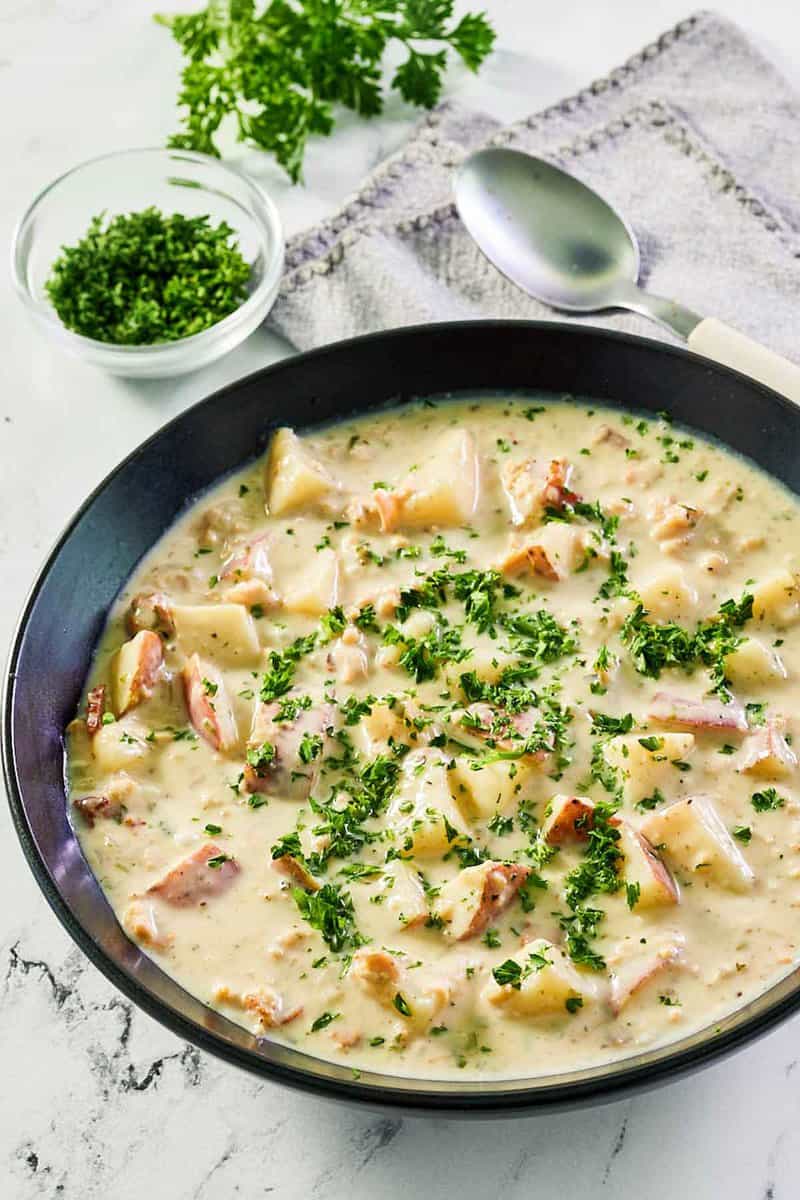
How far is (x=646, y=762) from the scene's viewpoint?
140 inches

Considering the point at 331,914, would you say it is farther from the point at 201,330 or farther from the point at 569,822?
the point at 201,330

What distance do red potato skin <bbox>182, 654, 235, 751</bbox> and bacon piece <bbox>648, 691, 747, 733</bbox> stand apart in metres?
1.07

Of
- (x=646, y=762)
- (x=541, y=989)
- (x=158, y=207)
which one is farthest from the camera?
(x=158, y=207)

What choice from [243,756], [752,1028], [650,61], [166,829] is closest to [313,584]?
[243,756]

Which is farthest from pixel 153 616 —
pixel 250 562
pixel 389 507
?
pixel 389 507

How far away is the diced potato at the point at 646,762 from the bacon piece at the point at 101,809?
1.20 meters

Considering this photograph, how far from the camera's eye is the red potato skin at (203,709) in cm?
374

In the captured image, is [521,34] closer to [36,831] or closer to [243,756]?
[243,756]

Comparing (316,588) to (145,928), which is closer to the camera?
(145,928)

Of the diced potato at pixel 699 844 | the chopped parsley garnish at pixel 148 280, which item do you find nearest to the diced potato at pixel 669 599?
the diced potato at pixel 699 844

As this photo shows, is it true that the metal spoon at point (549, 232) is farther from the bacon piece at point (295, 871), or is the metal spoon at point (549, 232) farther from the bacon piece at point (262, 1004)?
the bacon piece at point (262, 1004)

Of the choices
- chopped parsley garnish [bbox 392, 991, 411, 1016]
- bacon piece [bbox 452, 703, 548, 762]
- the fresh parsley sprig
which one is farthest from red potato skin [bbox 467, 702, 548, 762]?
the fresh parsley sprig

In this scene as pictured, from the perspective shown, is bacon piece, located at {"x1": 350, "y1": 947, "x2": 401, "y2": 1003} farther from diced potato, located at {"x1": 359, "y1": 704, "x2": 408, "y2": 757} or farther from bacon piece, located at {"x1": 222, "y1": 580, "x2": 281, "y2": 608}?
bacon piece, located at {"x1": 222, "y1": 580, "x2": 281, "y2": 608}

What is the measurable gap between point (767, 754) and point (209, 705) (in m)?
1.39
